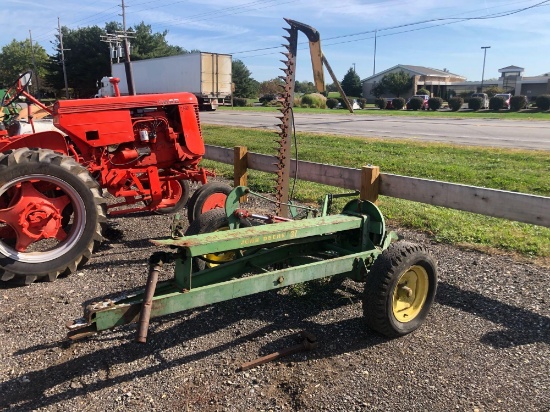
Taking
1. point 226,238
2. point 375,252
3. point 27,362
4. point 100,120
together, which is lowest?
point 27,362

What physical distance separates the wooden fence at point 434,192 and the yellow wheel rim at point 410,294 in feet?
4.18

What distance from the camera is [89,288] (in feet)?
13.7

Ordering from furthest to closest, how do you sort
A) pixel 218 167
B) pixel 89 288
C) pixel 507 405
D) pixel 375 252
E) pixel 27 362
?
1. pixel 218 167
2. pixel 89 288
3. pixel 375 252
4. pixel 27 362
5. pixel 507 405

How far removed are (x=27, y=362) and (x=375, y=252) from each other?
2483 mm

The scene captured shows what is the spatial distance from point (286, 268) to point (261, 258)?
0.71ft

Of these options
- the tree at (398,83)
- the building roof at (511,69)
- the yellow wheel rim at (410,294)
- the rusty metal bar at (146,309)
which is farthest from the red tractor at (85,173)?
the building roof at (511,69)

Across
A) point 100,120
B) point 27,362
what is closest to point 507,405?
point 27,362

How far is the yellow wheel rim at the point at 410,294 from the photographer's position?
351 centimetres

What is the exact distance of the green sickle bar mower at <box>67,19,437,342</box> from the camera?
271 cm

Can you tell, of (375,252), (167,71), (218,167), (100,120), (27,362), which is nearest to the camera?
(27,362)

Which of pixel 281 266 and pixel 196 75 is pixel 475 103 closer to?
pixel 196 75

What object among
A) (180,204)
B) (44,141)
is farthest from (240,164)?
(44,141)

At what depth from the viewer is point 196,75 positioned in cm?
3150

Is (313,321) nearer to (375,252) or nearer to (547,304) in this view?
(375,252)
